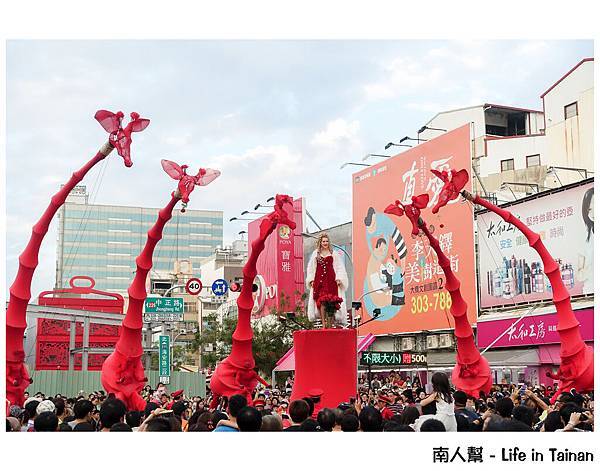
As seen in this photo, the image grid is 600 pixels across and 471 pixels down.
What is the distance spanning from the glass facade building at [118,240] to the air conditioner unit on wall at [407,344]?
201 feet

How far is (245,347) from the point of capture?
43.4 ft

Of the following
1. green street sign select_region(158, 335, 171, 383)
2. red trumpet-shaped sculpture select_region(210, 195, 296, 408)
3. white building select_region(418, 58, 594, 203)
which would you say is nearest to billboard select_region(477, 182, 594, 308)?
white building select_region(418, 58, 594, 203)

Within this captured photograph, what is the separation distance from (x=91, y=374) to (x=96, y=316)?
240cm

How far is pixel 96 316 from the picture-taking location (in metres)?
25.3

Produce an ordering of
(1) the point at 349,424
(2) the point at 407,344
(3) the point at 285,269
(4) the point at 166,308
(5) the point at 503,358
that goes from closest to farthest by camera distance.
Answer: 1. (1) the point at 349,424
2. (4) the point at 166,308
3. (5) the point at 503,358
4. (2) the point at 407,344
5. (3) the point at 285,269

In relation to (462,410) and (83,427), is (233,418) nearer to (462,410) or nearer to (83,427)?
(83,427)

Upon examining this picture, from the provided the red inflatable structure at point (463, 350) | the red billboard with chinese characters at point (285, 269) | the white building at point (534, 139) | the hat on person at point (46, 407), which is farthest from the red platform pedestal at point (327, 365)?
the red billboard with chinese characters at point (285, 269)

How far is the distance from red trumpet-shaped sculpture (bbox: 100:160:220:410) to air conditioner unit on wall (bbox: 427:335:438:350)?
26228 mm

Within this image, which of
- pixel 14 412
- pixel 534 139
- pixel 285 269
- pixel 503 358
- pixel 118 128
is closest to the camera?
pixel 14 412

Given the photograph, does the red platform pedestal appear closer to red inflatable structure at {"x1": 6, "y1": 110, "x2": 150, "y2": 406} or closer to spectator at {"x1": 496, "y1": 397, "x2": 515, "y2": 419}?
red inflatable structure at {"x1": 6, "y1": 110, "x2": 150, "y2": 406}

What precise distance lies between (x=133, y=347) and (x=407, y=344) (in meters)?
28.2

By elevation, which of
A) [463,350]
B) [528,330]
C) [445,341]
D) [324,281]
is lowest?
[463,350]

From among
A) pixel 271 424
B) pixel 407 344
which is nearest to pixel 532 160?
pixel 407 344
